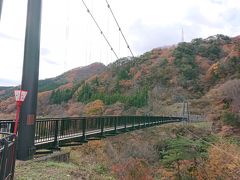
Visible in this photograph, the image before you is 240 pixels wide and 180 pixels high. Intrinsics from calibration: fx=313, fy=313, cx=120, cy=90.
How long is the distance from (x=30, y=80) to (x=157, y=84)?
253 ft

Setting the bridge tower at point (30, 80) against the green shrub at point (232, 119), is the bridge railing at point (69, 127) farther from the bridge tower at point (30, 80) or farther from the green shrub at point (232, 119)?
the green shrub at point (232, 119)

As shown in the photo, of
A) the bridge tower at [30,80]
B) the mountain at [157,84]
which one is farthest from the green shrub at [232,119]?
the bridge tower at [30,80]

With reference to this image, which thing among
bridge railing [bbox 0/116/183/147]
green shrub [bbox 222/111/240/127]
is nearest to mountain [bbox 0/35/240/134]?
green shrub [bbox 222/111/240/127]

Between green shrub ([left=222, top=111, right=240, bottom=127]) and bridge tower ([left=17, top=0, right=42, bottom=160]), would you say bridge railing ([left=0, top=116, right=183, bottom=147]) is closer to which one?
bridge tower ([left=17, top=0, right=42, bottom=160])

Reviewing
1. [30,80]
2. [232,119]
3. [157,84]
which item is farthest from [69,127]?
[157,84]

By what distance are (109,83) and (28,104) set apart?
249 feet

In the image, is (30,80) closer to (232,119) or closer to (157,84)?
(232,119)

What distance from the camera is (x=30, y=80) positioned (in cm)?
932

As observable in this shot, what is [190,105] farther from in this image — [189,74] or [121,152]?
[121,152]

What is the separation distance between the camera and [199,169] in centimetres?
2509

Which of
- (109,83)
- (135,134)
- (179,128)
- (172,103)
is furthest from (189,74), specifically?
(135,134)

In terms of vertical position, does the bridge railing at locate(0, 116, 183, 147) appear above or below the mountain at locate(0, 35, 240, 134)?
below

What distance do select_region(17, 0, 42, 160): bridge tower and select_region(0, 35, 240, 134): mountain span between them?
145 ft

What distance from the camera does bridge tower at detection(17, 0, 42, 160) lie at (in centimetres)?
923
